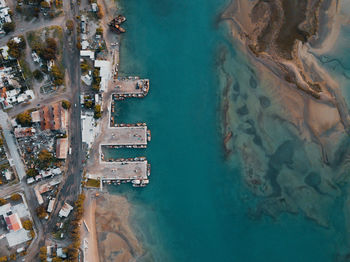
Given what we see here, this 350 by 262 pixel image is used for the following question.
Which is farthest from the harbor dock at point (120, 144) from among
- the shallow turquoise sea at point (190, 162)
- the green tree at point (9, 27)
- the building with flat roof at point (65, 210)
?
the green tree at point (9, 27)

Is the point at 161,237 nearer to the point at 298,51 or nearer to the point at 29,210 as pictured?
the point at 29,210

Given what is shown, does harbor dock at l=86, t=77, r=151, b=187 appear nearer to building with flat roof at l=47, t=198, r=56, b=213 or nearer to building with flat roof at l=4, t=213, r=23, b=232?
building with flat roof at l=47, t=198, r=56, b=213

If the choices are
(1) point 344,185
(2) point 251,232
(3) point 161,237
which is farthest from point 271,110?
(3) point 161,237

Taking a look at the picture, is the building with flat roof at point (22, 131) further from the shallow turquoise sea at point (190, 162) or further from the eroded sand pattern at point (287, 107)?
the eroded sand pattern at point (287, 107)

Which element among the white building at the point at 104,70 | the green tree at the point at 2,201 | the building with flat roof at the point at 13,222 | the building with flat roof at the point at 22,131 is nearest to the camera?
the building with flat roof at the point at 13,222

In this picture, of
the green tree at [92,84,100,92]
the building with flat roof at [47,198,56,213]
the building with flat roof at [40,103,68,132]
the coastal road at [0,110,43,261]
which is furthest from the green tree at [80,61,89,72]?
the building with flat roof at [47,198,56,213]

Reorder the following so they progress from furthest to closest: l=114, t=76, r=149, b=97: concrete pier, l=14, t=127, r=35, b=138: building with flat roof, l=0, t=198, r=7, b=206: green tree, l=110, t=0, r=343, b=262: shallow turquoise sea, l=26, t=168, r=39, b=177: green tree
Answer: l=114, t=76, r=149, b=97: concrete pier → l=110, t=0, r=343, b=262: shallow turquoise sea → l=14, t=127, r=35, b=138: building with flat roof → l=26, t=168, r=39, b=177: green tree → l=0, t=198, r=7, b=206: green tree
